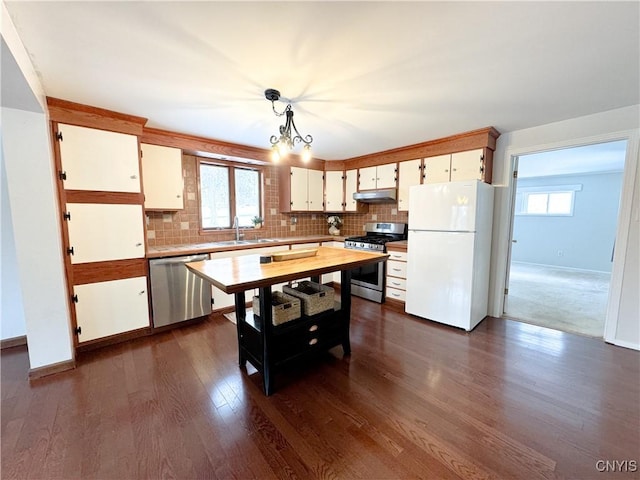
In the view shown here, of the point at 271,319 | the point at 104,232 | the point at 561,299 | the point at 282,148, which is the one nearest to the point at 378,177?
the point at 282,148

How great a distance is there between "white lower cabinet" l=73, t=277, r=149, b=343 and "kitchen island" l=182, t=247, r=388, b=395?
4.00ft

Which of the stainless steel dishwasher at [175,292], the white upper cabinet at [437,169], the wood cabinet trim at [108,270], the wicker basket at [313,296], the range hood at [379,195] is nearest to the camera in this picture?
the wicker basket at [313,296]

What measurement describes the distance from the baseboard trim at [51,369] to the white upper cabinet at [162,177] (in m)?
1.63

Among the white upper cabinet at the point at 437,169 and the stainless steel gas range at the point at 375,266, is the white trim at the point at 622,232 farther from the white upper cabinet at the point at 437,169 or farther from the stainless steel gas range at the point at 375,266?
the stainless steel gas range at the point at 375,266

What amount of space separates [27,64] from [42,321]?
189 centimetres

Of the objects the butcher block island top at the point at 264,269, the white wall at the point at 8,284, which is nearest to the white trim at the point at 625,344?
the butcher block island top at the point at 264,269

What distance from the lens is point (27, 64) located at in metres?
1.59

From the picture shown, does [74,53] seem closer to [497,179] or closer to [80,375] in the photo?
[80,375]

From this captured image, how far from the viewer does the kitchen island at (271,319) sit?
169cm

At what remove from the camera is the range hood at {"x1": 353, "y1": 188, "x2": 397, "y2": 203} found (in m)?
4.00

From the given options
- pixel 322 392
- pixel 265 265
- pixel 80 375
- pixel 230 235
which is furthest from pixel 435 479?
pixel 230 235

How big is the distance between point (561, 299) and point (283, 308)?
461 cm

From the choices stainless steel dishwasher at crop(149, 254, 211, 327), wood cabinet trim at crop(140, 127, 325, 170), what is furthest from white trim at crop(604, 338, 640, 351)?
wood cabinet trim at crop(140, 127, 325, 170)

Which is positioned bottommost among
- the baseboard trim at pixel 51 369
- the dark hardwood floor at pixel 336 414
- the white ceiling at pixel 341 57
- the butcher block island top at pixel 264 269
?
the dark hardwood floor at pixel 336 414
